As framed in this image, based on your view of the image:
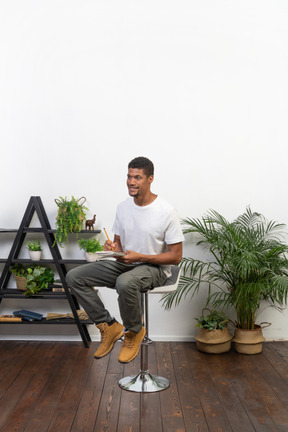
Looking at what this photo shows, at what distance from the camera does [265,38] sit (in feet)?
14.1

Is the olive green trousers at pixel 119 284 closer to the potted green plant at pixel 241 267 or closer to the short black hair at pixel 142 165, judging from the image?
the short black hair at pixel 142 165

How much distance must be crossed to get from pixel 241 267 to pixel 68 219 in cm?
138

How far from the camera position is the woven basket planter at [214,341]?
13.1 feet

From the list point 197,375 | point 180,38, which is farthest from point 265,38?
point 197,375

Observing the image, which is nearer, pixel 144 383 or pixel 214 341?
pixel 144 383

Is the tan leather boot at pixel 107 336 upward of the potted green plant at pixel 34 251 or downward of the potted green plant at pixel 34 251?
downward

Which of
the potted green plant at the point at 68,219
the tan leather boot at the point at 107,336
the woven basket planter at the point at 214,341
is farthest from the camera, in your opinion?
the potted green plant at the point at 68,219

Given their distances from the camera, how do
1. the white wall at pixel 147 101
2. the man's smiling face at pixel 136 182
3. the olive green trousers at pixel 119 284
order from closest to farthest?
the olive green trousers at pixel 119 284 → the man's smiling face at pixel 136 182 → the white wall at pixel 147 101

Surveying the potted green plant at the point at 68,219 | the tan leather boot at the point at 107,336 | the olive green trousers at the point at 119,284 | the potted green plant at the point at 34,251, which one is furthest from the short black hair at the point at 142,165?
the potted green plant at the point at 34,251

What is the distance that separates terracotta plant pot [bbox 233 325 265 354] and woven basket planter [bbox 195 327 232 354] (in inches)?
2.9

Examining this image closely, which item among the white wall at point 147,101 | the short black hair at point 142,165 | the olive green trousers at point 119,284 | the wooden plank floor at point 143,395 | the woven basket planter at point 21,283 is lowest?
the wooden plank floor at point 143,395

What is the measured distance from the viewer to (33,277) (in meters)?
4.16

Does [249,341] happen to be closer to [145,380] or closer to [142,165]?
[145,380]

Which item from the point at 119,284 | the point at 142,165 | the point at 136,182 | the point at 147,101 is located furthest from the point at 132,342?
the point at 147,101
